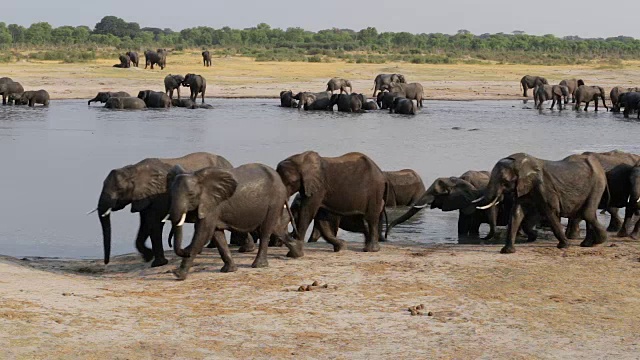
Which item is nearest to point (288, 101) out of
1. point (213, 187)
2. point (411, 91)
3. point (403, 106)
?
point (403, 106)

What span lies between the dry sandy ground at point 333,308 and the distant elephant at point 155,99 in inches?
1022

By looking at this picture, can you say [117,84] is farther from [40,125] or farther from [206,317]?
[206,317]

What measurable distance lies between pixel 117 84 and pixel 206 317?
37056 mm

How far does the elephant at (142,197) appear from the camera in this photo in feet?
35.8

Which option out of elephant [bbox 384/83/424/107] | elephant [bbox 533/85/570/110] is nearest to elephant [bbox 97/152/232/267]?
elephant [bbox 384/83/424/107]

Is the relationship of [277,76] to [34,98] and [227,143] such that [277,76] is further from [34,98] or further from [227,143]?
[227,143]

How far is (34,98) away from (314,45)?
6254cm

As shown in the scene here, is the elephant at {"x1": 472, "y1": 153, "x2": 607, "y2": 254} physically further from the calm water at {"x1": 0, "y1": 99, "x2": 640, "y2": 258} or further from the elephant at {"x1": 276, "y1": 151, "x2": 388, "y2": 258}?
the calm water at {"x1": 0, "y1": 99, "x2": 640, "y2": 258}

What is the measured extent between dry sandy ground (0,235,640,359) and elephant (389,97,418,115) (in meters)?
25.7

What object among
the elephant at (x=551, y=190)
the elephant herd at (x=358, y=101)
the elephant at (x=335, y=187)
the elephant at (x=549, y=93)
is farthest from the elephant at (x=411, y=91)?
the elephant at (x=335, y=187)

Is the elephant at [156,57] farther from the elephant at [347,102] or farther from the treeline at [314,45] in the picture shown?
the elephant at [347,102]

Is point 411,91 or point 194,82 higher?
point 194,82

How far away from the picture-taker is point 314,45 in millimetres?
97625

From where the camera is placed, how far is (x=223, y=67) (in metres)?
56.7
